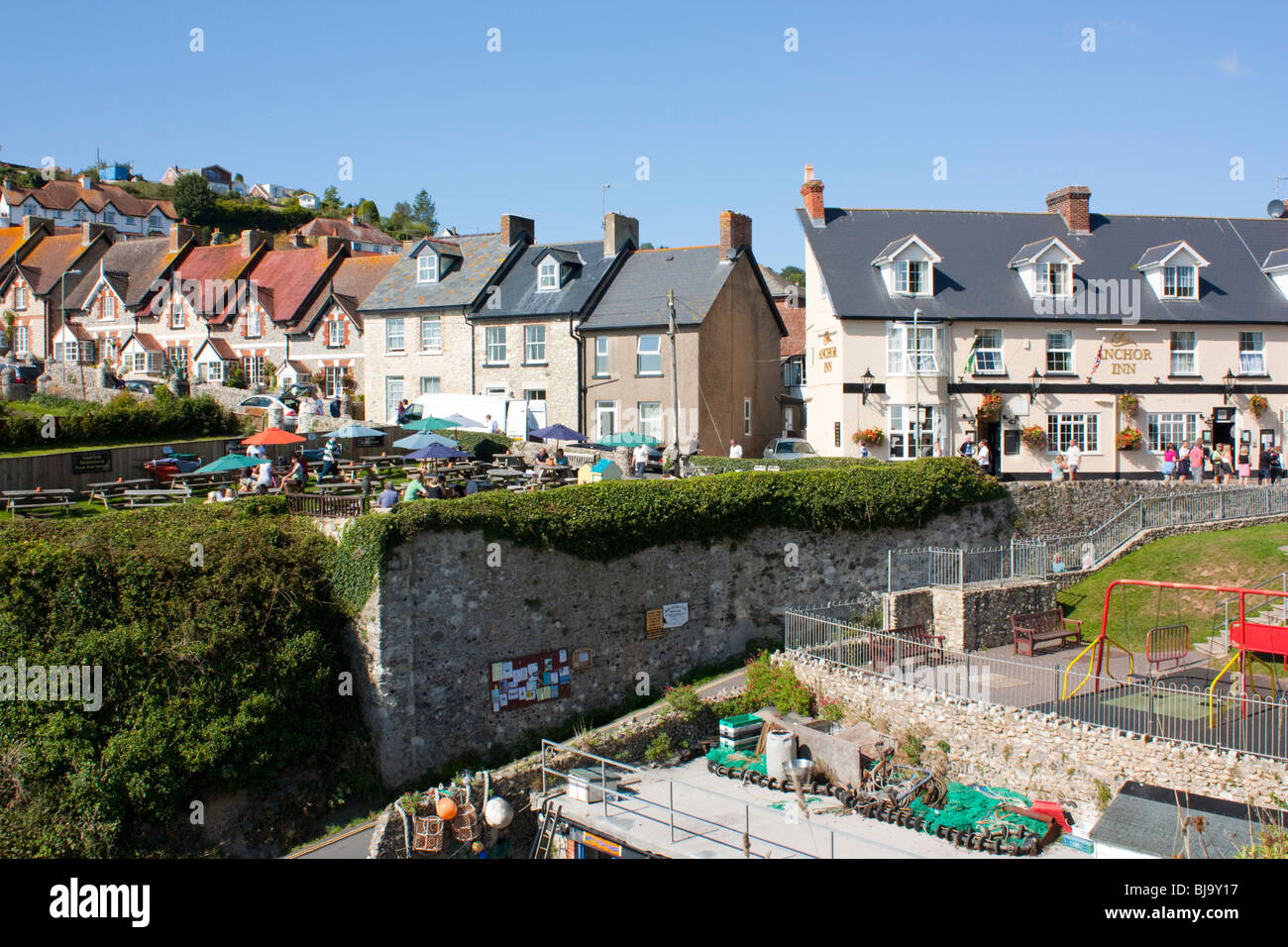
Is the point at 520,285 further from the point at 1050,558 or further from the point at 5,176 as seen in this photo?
the point at 5,176

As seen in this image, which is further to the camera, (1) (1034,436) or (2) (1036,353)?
(2) (1036,353)

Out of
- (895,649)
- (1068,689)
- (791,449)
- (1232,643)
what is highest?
(791,449)

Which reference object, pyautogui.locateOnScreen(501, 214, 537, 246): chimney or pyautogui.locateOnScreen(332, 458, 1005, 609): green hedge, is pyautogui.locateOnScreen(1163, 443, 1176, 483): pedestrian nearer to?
pyautogui.locateOnScreen(332, 458, 1005, 609): green hedge

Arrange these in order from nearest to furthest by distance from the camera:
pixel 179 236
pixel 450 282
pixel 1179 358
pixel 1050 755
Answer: pixel 1050 755 → pixel 1179 358 → pixel 450 282 → pixel 179 236

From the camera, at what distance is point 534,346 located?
38719 millimetres

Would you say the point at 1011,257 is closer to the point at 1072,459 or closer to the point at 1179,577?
the point at 1072,459

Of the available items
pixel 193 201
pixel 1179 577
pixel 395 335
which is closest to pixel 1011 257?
pixel 1179 577

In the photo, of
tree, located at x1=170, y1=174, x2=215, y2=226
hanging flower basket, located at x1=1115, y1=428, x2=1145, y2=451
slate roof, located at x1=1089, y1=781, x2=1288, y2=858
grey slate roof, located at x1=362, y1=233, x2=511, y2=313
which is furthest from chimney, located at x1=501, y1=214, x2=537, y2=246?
tree, located at x1=170, y1=174, x2=215, y2=226

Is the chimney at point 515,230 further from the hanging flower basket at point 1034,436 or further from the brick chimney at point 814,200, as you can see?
the hanging flower basket at point 1034,436

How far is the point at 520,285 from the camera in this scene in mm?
40125

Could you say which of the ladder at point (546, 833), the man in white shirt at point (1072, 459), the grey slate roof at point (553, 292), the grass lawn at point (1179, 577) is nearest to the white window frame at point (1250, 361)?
the man in white shirt at point (1072, 459)

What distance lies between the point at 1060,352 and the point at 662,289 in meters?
14.7

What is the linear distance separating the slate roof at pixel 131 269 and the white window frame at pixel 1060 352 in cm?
4531

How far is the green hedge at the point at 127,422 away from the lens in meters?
28.5
